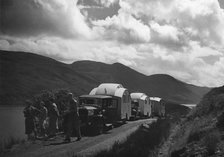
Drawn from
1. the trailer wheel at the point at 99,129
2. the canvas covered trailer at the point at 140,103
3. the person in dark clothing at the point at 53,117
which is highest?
the canvas covered trailer at the point at 140,103

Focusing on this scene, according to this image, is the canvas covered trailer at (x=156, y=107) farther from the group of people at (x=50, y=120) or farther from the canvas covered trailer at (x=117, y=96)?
the group of people at (x=50, y=120)

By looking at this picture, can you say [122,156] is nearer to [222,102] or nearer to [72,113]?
[72,113]

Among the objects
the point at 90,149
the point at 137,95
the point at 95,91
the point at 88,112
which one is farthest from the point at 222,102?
the point at 137,95

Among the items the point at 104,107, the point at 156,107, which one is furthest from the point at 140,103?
the point at 104,107

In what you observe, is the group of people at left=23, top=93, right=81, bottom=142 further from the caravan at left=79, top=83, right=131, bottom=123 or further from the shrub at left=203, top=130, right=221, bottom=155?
the shrub at left=203, top=130, right=221, bottom=155

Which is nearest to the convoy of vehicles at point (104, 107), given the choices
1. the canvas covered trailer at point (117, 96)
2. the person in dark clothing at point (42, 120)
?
the canvas covered trailer at point (117, 96)

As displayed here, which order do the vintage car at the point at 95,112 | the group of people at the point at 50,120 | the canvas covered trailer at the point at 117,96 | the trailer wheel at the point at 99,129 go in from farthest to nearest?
the canvas covered trailer at the point at 117,96
the trailer wheel at the point at 99,129
the vintage car at the point at 95,112
the group of people at the point at 50,120

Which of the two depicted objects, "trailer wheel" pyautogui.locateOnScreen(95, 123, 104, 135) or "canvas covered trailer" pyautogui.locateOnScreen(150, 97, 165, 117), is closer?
"trailer wheel" pyautogui.locateOnScreen(95, 123, 104, 135)

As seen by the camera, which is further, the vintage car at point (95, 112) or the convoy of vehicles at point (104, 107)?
the convoy of vehicles at point (104, 107)

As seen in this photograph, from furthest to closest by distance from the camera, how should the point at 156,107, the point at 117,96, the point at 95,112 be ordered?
the point at 156,107, the point at 117,96, the point at 95,112

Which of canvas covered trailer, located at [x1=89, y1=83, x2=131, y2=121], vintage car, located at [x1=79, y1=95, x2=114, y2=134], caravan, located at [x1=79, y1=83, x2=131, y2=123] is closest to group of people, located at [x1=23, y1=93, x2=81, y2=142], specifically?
vintage car, located at [x1=79, y1=95, x2=114, y2=134]

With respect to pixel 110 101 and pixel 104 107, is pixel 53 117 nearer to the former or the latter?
pixel 104 107

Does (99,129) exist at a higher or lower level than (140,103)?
lower

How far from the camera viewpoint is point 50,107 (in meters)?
20.6
